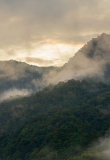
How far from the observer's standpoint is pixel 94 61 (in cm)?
18900

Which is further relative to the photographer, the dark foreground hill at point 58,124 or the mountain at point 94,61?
the mountain at point 94,61

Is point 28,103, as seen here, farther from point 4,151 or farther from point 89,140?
point 89,140

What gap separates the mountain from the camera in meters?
175

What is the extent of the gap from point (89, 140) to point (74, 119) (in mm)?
15000

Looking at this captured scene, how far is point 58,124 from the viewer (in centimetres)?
8931

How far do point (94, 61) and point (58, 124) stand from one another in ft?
348

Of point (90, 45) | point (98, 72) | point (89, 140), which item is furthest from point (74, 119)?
point (90, 45)

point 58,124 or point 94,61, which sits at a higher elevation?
point 94,61

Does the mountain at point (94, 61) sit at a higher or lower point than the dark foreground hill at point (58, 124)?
higher

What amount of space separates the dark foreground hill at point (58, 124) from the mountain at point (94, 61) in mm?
46709

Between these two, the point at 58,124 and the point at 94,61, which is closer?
the point at 58,124

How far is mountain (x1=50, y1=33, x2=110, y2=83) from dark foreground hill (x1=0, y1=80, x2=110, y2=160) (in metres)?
46.7

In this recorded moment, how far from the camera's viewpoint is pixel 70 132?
83.0 meters

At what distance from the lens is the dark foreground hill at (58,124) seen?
246ft
